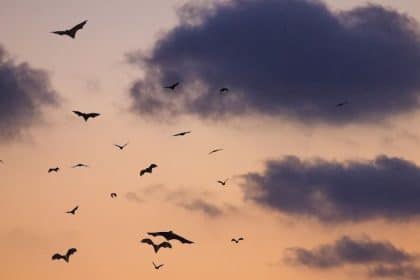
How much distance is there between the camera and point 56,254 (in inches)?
3243

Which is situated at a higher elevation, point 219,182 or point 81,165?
point 219,182

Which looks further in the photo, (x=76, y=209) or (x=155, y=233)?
(x=76, y=209)

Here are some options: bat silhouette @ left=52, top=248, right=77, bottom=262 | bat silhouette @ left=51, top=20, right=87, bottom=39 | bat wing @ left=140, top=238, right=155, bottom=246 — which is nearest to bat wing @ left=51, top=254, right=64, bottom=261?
bat silhouette @ left=52, top=248, right=77, bottom=262

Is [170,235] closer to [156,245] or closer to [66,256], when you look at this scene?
[156,245]

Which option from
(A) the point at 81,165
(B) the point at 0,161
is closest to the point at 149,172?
(A) the point at 81,165

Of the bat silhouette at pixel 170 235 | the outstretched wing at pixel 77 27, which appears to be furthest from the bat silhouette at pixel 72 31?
the bat silhouette at pixel 170 235

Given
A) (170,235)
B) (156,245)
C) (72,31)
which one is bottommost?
(170,235)

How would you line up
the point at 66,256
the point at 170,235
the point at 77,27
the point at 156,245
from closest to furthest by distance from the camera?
the point at 170,235 → the point at 77,27 → the point at 156,245 → the point at 66,256

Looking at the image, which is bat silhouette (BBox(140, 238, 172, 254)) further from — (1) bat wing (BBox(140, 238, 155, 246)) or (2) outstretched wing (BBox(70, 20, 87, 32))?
(2) outstretched wing (BBox(70, 20, 87, 32))

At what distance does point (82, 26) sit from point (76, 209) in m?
30.6

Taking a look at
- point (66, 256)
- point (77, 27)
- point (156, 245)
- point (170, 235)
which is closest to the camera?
point (170, 235)

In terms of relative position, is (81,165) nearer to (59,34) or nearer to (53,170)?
(53,170)

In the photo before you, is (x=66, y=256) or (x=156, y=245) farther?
(x=66, y=256)

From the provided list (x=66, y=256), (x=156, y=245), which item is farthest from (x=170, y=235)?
(x=66, y=256)
